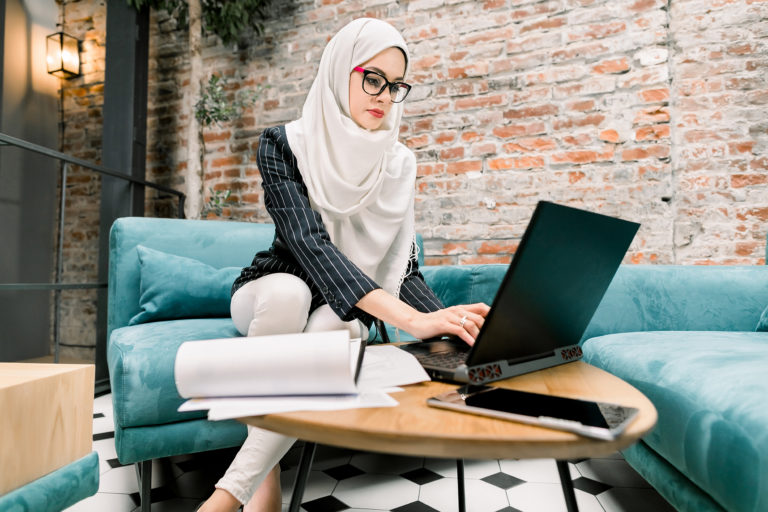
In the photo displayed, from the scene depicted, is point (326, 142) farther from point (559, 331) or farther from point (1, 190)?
point (1, 190)

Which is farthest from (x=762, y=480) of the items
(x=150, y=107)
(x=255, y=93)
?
(x=150, y=107)

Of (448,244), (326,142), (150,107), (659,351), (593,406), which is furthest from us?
(150,107)

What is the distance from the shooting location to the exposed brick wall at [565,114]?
220 cm

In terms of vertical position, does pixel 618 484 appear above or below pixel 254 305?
below

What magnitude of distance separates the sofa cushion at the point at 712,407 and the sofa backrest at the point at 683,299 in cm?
42

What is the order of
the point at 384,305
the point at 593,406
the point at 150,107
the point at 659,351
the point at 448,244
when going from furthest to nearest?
1. the point at 150,107
2. the point at 448,244
3. the point at 659,351
4. the point at 384,305
5. the point at 593,406

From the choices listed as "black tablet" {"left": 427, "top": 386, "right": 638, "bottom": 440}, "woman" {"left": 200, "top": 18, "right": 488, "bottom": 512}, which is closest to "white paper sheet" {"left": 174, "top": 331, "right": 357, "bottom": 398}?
"black tablet" {"left": 427, "top": 386, "right": 638, "bottom": 440}

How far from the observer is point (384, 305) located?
83cm

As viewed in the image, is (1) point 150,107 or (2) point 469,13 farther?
(1) point 150,107

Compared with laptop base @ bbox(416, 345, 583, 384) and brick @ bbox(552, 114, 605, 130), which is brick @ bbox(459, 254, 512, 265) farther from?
laptop base @ bbox(416, 345, 583, 384)

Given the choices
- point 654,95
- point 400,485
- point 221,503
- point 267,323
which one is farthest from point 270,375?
point 654,95

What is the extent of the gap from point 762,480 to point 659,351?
0.49 m

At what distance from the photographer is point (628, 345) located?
47.7 inches

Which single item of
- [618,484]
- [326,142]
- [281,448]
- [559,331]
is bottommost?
[618,484]
